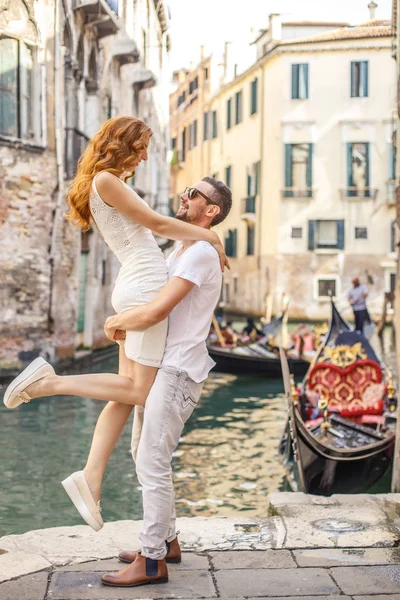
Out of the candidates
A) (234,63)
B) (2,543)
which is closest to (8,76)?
(2,543)

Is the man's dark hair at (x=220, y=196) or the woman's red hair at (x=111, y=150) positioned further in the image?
the man's dark hair at (x=220, y=196)

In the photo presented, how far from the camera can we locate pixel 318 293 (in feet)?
72.4

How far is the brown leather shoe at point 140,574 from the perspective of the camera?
2.37 meters

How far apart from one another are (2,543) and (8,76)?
724 centimetres

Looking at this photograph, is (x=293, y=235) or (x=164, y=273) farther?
(x=293, y=235)

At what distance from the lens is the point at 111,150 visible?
2463 mm

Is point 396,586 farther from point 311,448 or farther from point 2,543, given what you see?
point 311,448

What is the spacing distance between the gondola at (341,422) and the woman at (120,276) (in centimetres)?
233

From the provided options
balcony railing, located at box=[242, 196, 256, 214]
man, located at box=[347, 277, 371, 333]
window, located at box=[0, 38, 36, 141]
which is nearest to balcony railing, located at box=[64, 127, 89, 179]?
window, located at box=[0, 38, 36, 141]

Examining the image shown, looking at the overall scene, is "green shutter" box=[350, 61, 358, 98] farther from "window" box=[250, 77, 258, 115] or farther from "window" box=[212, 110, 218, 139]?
"window" box=[212, 110, 218, 139]

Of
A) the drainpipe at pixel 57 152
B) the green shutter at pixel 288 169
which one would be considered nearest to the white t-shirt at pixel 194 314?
the drainpipe at pixel 57 152

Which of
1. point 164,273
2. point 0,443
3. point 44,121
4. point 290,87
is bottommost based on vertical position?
point 0,443

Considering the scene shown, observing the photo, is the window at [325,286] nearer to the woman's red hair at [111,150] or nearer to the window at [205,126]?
the window at [205,126]

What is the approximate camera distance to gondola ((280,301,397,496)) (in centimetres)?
503
